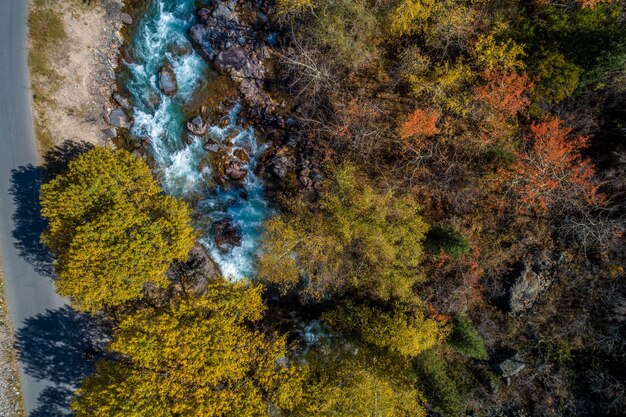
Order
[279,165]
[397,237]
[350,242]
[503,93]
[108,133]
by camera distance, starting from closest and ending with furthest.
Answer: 1. [397,237]
2. [503,93]
3. [350,242]
4. [108,133]
5. [279,165]

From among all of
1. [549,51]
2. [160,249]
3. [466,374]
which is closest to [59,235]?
[160,249]

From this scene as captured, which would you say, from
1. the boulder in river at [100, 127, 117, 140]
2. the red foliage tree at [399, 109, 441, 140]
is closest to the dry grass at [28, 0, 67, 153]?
the boulder in river at [100, 127, 117, 140]

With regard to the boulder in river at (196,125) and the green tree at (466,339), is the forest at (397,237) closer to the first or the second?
the green tree at (466,339)

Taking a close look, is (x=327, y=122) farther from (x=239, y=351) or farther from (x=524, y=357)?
(x=524, y=357)

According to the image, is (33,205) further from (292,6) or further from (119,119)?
(292,6)

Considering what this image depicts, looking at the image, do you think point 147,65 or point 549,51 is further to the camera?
point 147,65

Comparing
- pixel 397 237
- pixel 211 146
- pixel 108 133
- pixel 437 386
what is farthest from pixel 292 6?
pixel 437 386

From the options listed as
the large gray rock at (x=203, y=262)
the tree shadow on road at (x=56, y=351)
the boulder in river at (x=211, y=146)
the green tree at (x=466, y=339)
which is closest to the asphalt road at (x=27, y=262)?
the tree shadow on road at (x=56, y=351)
